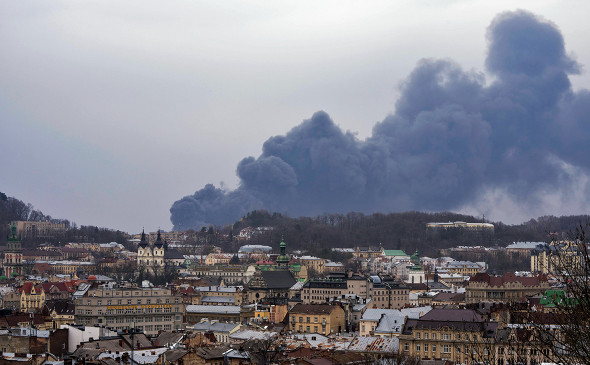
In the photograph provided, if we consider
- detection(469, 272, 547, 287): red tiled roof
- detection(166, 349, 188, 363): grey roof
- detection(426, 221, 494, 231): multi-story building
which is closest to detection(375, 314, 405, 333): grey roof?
detection(166, 349, 188, 363): grey roof

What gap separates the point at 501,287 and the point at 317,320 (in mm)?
30007

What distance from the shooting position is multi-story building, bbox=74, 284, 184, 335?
237 ft

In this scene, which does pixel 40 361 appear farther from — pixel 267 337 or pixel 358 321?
pixel 358 321

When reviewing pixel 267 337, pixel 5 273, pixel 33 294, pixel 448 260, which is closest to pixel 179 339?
pixel 267 337

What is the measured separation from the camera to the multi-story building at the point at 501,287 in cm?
8831

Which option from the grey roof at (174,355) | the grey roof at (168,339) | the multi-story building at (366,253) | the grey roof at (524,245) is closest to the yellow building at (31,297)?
the grey roof at (168,339)

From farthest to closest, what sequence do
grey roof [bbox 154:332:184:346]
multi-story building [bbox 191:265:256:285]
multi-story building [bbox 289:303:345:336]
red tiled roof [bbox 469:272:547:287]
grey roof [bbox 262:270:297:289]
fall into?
1. multi-story building [bbox 191:265:256:285]
2. grey roof [bbox 262:270:297:289]
3. red tiled roof [bbox 469:272:547:287]
4. multi-story building [bbox 289:303:345:336]
5. grey roof [bbox 154:332:184:346]

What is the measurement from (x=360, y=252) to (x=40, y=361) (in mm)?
134826

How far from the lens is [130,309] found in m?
73.1

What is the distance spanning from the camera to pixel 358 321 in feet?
222

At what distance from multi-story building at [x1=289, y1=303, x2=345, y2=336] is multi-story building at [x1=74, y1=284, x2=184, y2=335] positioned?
9579 mm

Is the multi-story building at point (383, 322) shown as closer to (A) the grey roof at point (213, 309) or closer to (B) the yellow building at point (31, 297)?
(A) the grey roof at point (213, 309)

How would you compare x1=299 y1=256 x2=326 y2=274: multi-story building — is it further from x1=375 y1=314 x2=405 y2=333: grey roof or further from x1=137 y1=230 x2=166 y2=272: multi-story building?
x1=375 y1=314 x2=405 y2=333: grey roof

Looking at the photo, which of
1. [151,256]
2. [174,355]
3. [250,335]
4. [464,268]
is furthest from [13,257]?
[174,355]
